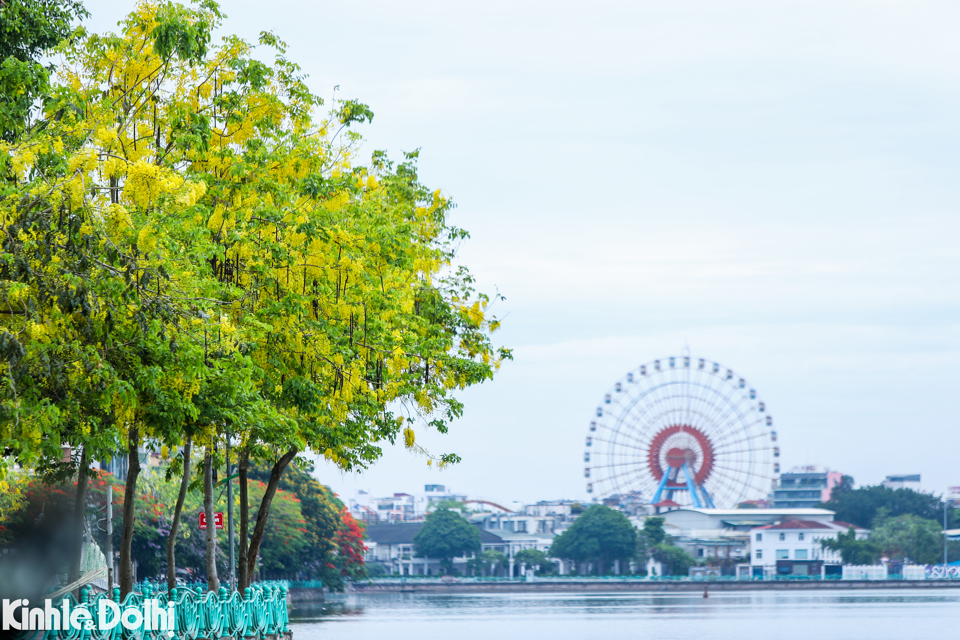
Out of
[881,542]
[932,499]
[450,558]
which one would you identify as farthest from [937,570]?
[450,558]

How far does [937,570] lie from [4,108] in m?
121

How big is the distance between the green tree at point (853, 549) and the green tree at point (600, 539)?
64.7ft

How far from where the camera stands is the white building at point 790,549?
428 feet

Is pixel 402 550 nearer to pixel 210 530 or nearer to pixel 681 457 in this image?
pixel 681 457

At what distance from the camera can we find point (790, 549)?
131375 mm

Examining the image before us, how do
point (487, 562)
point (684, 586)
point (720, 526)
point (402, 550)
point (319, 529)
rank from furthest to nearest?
point (402, 550)
point (720, 526)
point (487, 562)
point (684, 586)
point (319, 529)

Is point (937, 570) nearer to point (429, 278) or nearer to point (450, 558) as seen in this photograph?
point (450, 558)

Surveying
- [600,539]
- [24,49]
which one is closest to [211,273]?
[24,49]

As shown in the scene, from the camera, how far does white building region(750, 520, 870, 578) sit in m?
130

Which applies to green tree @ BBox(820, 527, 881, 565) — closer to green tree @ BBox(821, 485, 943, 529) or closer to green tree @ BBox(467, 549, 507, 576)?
green tree @ BBox(821, 485, 943, 529)

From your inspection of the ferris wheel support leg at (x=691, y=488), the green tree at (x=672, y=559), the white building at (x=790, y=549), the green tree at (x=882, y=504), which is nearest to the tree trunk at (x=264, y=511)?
the ferris wheel support leg at (x=691, y=488)

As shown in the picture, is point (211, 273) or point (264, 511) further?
point (264, 511)

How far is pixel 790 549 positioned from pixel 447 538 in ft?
121

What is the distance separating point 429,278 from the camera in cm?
2538
